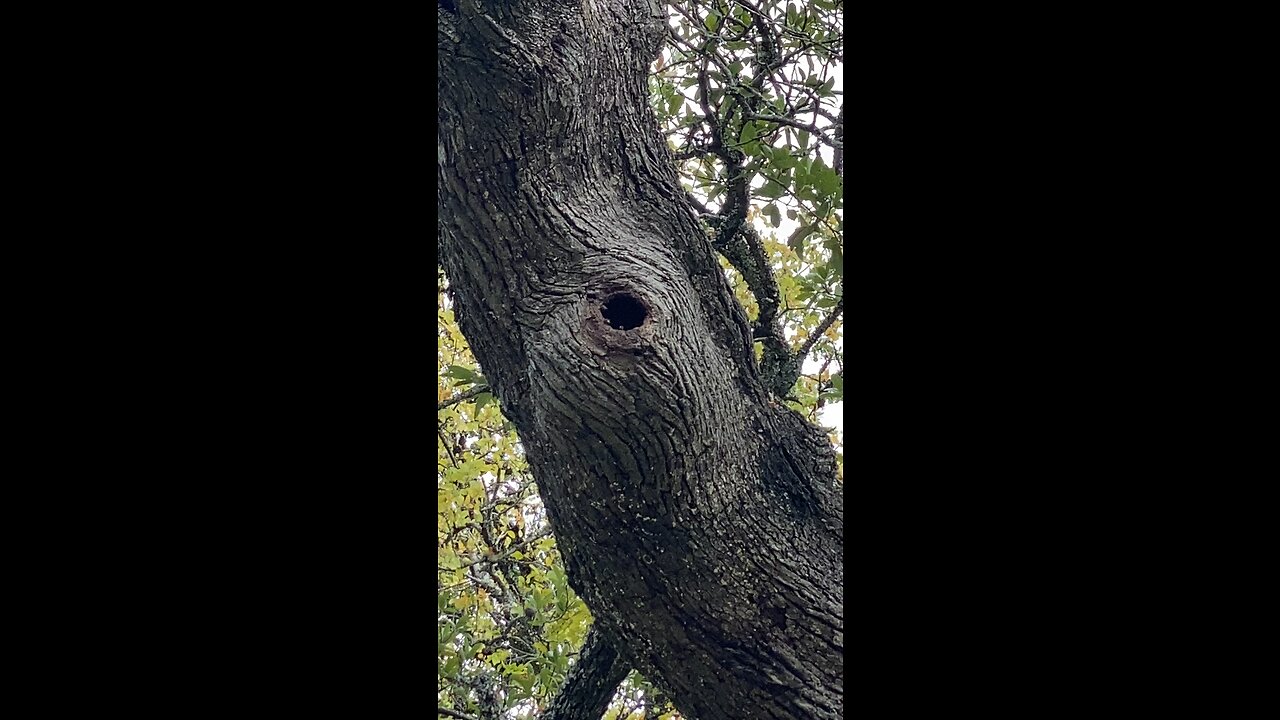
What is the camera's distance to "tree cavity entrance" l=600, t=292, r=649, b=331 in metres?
1.22

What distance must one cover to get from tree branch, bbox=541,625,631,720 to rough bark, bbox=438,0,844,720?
27 cm

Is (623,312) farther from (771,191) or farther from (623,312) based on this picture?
(771,191)

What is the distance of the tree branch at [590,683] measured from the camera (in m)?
1.58

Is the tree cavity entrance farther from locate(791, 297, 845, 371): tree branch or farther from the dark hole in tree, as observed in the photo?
locate(791, 297, 845, 371): tree branch

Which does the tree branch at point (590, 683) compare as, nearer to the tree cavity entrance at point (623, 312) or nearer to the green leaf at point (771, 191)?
the tree cavity entrance at point (623, 312)

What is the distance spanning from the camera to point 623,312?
4.05ft

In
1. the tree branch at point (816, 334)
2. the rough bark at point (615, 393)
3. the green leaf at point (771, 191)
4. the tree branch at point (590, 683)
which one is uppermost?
the green leaf at point (771, 191)

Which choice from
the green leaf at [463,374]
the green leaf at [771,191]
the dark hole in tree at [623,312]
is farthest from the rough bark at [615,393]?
the green leaf at [771,191]

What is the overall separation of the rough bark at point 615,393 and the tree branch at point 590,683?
271 mm

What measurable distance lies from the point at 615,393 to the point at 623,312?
0.12 m

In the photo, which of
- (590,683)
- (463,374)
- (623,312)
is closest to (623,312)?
(623,312)
